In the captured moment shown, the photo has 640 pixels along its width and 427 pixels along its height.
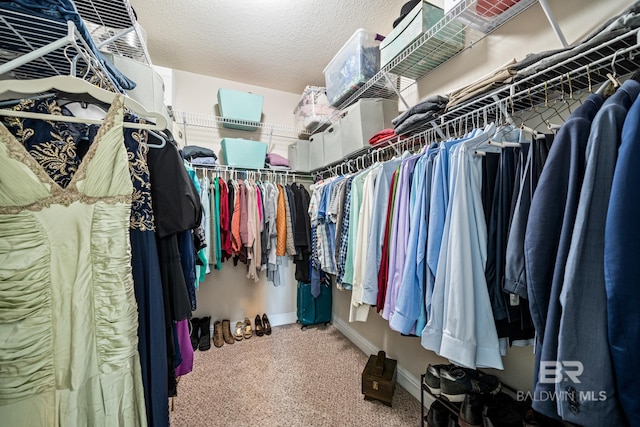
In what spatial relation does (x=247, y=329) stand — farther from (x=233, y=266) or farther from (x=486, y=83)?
(x=486, y=83)

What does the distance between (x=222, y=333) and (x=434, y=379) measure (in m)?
1.90

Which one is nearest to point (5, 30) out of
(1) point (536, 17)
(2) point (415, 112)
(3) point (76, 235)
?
(3) point (76, 235)

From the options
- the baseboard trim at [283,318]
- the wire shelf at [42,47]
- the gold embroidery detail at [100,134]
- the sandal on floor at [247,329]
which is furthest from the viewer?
the baseboard trim at [283,318]

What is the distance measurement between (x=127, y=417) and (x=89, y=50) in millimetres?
1100

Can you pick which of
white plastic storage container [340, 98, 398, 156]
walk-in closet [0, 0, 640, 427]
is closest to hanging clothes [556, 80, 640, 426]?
walk-in closet [0, 0, 640, 427]

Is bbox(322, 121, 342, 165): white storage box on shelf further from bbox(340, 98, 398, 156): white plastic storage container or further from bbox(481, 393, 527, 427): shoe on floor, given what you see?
bbox(481, 393, 527, 427): shoe on floor

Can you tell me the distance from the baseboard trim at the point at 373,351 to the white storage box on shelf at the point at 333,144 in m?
1.56

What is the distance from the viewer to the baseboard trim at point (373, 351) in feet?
5.15

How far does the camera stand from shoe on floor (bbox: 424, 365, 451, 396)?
1.20 metres

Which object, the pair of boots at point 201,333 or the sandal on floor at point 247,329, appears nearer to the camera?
the pair of boots at point 201,333

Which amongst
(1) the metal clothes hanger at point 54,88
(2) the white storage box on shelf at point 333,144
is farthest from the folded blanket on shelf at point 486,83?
(1) the metal clothes hanger at point 54,88

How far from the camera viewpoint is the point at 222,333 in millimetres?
2336

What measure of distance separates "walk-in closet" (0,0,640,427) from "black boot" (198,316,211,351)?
0.57 feet

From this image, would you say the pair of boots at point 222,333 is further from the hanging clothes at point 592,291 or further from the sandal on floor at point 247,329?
the hanging clothes at point 592,291
